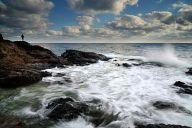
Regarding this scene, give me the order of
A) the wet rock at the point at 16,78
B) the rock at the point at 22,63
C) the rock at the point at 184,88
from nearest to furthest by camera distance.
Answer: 1. the rock at the point at 184,88
2. the wet rock at the point at 16,78
3. the rock at the point at 22,63

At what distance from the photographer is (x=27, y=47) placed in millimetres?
24391

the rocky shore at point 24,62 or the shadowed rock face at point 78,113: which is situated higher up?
the rocky shore at point 24,62

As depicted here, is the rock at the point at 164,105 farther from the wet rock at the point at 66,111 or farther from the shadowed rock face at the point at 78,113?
the wet rock at the point at 66,111

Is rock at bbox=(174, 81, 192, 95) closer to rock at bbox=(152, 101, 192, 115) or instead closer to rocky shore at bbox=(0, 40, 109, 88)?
rock at bbox=(152, 101, 192, 115)

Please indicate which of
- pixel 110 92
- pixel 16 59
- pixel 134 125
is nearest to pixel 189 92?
pixel 110 92

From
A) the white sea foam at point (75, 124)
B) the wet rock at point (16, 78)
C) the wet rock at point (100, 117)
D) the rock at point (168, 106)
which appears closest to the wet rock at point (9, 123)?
the white sea foam at point (75, 124)

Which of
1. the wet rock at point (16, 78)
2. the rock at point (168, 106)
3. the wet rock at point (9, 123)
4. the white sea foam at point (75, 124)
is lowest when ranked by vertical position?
the white sea foam at point (75, 124)

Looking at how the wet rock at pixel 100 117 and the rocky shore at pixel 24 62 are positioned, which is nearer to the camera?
the wet rock at pixel 100 117

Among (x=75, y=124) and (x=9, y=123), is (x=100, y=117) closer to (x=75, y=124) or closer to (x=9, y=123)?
(x=75, y=124)

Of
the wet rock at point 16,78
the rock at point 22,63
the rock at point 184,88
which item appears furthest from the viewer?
the rock at point 22,63

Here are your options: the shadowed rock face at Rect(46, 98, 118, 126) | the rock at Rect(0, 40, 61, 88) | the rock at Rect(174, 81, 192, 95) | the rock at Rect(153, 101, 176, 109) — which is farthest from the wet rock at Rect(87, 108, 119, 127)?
the rock at Rect(0, 40, 61, 88)

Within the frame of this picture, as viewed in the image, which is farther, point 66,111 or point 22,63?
point 22,63

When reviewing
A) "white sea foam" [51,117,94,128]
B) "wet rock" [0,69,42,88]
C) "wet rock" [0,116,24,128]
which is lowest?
"white sea foam" [51,117,94,128]

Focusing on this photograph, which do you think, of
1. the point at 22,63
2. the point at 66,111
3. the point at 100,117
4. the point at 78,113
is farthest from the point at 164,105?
the point at 22,63
